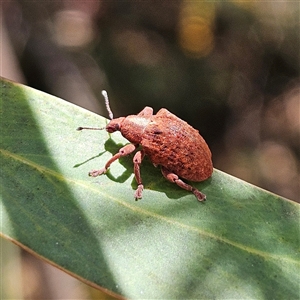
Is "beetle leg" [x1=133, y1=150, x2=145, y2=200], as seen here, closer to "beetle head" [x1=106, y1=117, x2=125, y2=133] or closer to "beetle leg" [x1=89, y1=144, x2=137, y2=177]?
"beetle leg" [x1=89, y1=144, x2=137, y2=177]

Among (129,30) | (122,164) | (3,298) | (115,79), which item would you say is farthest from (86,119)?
(129,30)

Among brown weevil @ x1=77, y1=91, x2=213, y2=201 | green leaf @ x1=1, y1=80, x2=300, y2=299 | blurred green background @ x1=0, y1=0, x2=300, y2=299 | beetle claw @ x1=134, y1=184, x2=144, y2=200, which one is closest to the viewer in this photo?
green leaf @ x1=1, y1=80, x2=300, y2=299

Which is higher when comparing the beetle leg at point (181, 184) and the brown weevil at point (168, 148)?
the brown weevil at point (168, 148)

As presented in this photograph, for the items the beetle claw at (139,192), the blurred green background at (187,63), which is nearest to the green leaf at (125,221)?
the beetle claw at (139,192)

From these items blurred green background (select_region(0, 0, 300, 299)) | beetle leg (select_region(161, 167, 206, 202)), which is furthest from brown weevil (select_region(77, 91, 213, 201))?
blurred green background (select_region(0, 0, 300, 299))

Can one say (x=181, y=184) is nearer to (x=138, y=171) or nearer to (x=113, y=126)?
(x=138, y=171)

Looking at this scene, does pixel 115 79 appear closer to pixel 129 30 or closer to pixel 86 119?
pixel 129 30

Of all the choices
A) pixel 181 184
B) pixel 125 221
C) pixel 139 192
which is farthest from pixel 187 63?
pixel 125 221

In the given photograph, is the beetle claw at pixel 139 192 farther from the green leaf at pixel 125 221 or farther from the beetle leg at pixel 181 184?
the beetle leg at pixel 181 184

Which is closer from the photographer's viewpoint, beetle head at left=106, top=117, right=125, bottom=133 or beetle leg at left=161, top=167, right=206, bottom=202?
beetle leg at left=161, top=167, right=206, bottom=202
